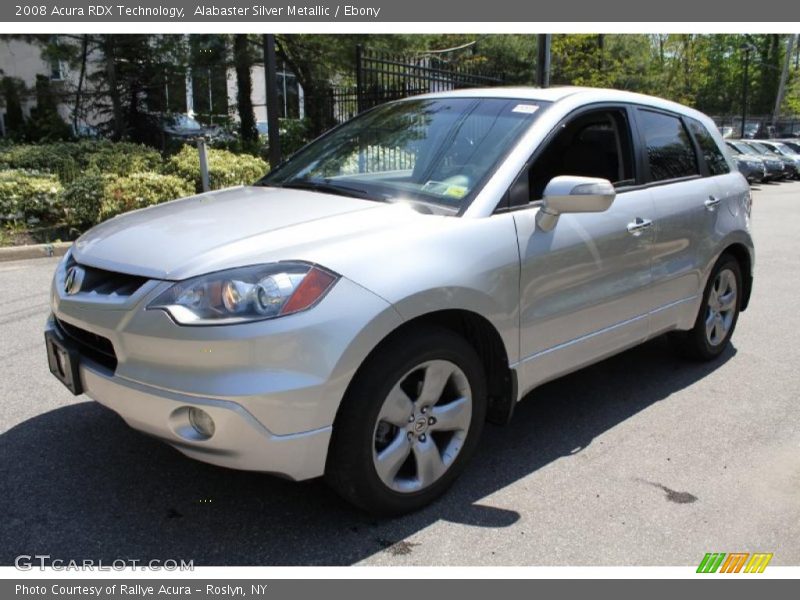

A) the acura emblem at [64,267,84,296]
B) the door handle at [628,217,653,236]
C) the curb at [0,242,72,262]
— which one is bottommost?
Answer: the curb at [0,242,72,262]

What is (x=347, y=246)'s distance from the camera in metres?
2.66

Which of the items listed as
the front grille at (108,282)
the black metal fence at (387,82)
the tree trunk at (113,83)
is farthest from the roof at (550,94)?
the tree trunk at (113,83)

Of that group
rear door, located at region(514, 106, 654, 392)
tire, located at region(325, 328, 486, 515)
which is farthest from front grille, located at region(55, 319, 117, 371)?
rear door, located at region(514, 106, 654, 392)

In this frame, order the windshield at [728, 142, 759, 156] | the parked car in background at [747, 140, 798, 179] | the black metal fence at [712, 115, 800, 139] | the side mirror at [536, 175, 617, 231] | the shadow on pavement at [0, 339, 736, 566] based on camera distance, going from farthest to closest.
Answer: the black metal fence at [712, 115, 800, 139]
the parked car in background at [747, 140, 798, 179]
the windshield at [728, 142, 759, 156]
the side mirror at [536, 175, 617, 231]
the shadow on pavement at [0, 339, 736, 566]

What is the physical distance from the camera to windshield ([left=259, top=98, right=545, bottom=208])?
3293 mm

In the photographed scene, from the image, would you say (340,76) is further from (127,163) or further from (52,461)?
(52,461)

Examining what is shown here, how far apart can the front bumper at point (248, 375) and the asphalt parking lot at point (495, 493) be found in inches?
18.1

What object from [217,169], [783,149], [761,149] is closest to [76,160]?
[217,169]

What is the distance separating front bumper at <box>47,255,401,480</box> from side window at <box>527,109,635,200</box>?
157 cm

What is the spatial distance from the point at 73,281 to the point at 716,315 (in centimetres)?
407

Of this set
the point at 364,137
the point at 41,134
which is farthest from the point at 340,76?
the point at 364,137

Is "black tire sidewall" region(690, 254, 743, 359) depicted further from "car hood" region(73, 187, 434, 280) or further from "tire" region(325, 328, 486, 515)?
"car hood" region(73, 187, 434, 280)

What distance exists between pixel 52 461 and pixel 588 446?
2649mm

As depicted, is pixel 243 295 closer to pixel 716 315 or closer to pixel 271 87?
pixel 716 315
